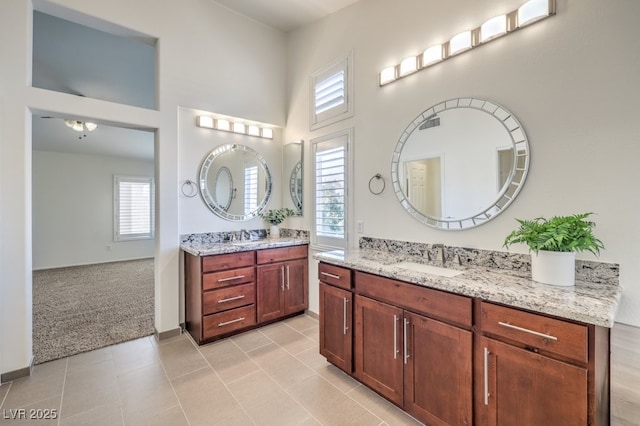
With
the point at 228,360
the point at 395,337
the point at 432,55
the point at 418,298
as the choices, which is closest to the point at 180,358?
the point at 228,360

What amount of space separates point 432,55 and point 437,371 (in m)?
2.27

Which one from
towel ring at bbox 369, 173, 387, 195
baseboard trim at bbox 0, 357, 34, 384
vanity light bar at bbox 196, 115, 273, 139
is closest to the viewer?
baseboard trim at bbox 0, 357, 34, 384

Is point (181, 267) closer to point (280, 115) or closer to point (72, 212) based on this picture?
point (280, 115)

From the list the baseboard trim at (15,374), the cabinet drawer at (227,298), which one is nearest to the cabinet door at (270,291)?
the cabinet drawer at (227,298)

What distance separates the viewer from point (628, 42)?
4.75ft

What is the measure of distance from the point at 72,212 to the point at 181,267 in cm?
496

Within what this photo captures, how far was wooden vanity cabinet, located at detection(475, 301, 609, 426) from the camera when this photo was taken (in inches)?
44.5

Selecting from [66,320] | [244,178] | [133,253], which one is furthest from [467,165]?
[133,253]

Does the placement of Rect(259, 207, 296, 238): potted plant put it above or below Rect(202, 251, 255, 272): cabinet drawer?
above

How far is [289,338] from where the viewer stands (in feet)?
9.50

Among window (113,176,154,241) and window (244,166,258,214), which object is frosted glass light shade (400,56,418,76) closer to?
window (244,166,258,214)

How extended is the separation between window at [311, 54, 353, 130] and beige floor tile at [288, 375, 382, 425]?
2528 mm

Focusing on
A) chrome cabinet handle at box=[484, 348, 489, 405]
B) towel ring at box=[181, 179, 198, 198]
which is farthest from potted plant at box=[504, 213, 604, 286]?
towel ring at box=[181, 179, 198, 198]

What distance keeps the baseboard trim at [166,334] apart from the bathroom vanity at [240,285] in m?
0.12
